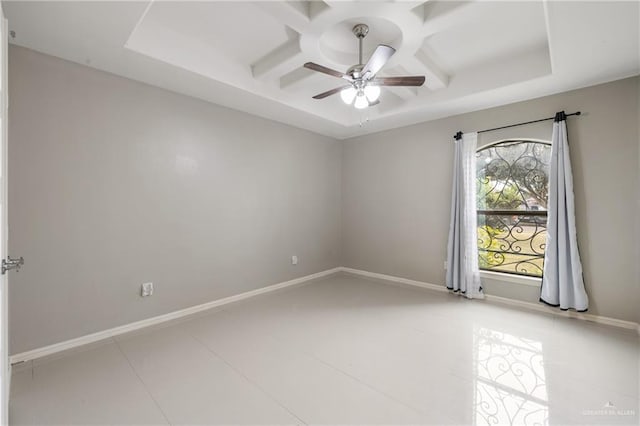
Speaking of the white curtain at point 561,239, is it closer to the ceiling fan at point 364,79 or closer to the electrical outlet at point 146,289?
the ceiling fan at point 364,79

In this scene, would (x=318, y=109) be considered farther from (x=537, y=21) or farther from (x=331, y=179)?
(x=537, y=21)

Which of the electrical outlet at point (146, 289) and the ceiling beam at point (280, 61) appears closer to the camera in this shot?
the ceiling beam at point (280, 61)

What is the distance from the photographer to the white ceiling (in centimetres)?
201

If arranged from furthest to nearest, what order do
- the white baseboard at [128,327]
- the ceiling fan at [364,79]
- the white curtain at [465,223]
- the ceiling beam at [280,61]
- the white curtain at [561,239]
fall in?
1. the white curtain at [465,223]
2. the white curtain at [561,239]
3. the ceiling beam at [280,61]
4. the white baseboard at [128,327]
5. the ceiling fan at [364,79]

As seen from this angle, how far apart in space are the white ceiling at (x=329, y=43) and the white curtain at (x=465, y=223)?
615 mm

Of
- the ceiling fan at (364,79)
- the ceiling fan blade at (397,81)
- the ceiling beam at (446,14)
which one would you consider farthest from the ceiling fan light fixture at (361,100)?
the ceiling beam at (446,14)

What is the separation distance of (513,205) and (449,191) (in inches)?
30.1

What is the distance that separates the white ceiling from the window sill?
6.89ft

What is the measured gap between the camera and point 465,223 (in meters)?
3.77

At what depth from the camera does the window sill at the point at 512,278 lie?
11.1 ft

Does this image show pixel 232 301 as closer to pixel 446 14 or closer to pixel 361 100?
pixel 361 100

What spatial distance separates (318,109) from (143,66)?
206 cm

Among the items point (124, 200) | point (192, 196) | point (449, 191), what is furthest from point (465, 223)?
point (124, 200)

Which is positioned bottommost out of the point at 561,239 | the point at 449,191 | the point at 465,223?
the point at 561,239
